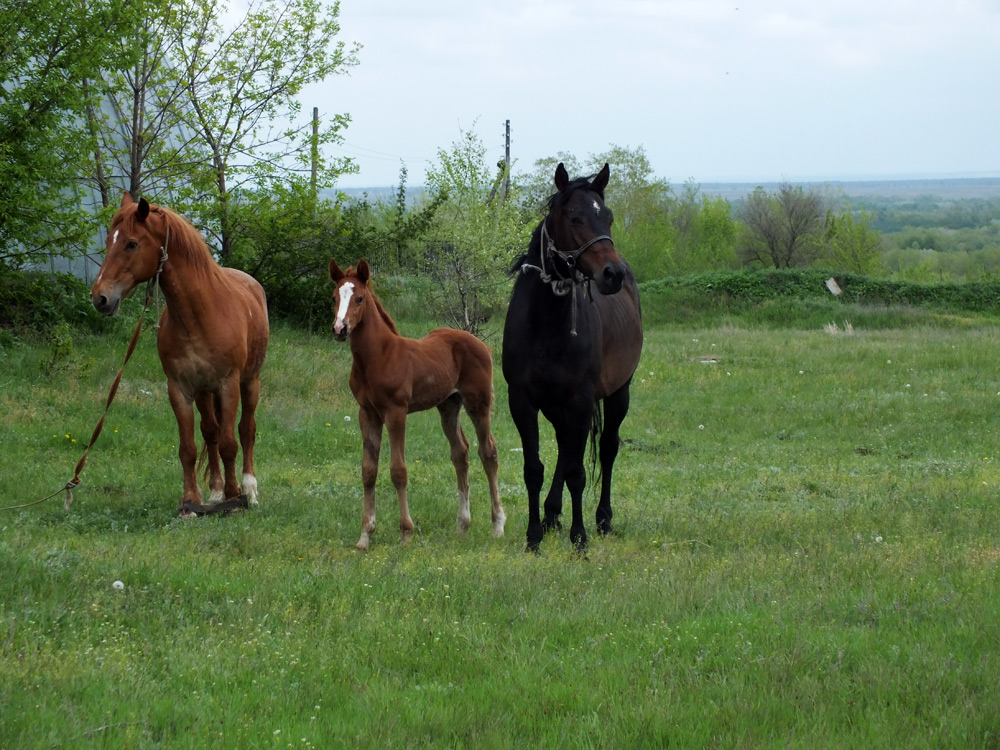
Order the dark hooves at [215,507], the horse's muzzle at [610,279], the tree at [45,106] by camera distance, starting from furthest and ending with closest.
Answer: the tree at [45,106] → the dark hooves at [215,507] → the horse's muzzle at [610,279]

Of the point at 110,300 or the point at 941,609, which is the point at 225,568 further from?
the point at 941,609

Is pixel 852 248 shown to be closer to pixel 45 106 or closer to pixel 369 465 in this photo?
pixel 45 106

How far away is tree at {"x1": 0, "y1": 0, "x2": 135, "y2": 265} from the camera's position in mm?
14016

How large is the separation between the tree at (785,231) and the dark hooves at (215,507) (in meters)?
56.7

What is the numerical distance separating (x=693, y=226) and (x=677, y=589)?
226 feet

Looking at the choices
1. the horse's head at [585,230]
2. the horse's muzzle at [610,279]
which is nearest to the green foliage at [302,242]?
the horse's head at [585,230]

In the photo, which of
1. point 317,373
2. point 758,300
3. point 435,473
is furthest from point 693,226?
point 435,473

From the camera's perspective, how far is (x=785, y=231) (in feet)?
207

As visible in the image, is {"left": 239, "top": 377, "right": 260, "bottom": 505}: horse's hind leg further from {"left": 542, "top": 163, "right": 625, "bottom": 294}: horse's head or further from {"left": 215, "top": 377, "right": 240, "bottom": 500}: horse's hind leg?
{"left": 542, "top": 163, "right": 625, "bottom": 294}: horse's head

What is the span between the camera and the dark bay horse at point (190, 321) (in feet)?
27.0

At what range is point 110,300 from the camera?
8016 mm

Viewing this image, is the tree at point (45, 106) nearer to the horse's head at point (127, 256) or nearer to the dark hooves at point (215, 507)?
the horse's head at point (127, 256)

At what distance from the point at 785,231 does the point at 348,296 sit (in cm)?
5945

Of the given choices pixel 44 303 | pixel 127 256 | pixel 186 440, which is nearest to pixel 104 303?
pixel 127 256
